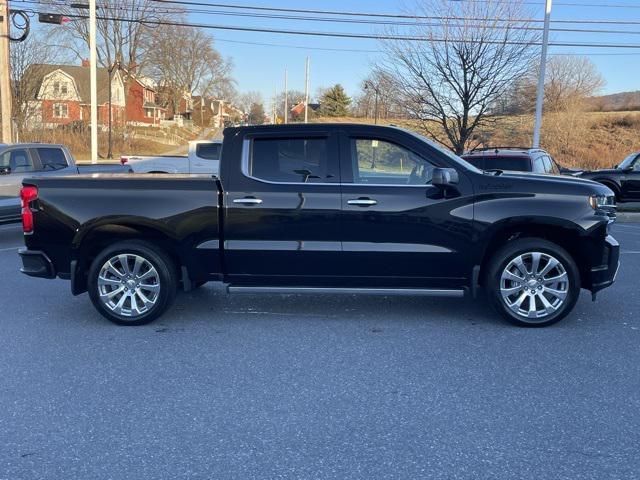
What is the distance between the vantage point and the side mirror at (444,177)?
524 centimetres

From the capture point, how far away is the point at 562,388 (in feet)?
13.7

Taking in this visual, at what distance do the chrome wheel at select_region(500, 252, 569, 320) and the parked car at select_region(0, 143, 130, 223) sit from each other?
8707 millimetres

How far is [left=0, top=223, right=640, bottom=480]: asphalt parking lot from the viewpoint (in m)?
3.22

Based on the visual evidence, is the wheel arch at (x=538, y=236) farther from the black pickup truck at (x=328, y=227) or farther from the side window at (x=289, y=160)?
the side window at (x=289, y=160)

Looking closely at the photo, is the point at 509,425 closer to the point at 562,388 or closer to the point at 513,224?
the point at 562,388

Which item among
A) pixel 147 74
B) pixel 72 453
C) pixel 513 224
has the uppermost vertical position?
pixel 147 74

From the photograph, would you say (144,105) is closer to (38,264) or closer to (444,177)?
(38,264)

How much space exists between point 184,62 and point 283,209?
6651 centimetres

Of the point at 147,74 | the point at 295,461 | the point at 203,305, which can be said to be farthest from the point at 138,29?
the point at 295,461

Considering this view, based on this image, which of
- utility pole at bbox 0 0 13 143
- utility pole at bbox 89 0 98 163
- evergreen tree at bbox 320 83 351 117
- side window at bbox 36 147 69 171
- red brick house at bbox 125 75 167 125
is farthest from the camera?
red brick house at bbox 125 75 167 125

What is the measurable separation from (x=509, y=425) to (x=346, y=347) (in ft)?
5.59

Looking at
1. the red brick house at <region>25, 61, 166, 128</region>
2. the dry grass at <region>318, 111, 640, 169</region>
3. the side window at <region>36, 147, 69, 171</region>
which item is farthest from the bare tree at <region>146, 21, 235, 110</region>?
the side window at <region>36, 147, 69, 171</region>

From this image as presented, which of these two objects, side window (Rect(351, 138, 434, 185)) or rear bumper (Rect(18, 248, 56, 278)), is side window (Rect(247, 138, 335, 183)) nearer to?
side window (Rect(351, 138, 434, 185))

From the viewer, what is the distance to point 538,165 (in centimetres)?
983
